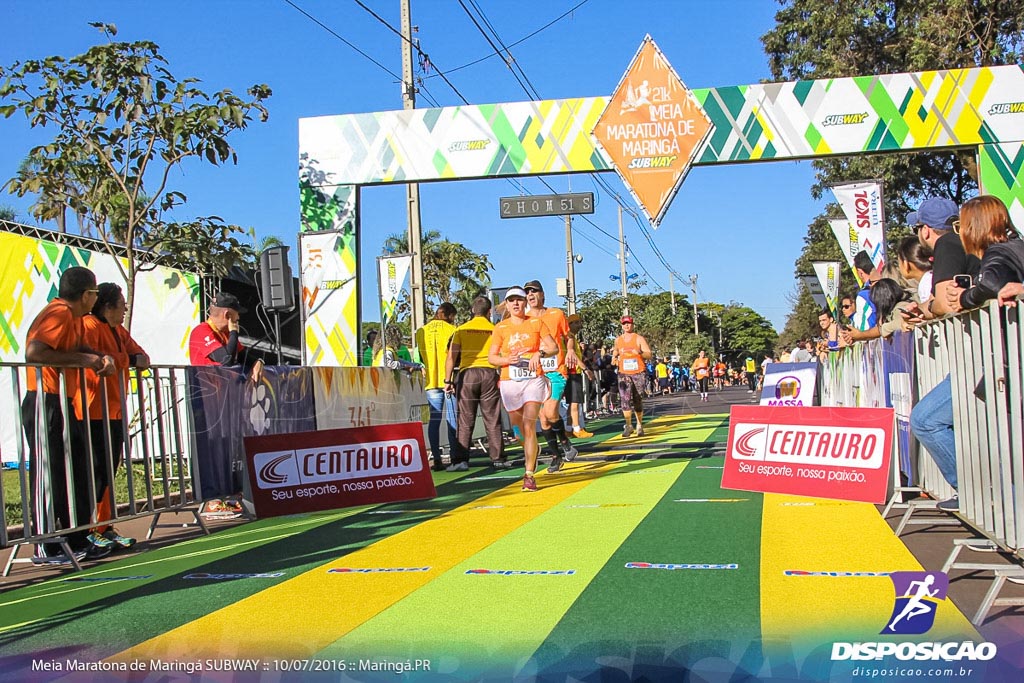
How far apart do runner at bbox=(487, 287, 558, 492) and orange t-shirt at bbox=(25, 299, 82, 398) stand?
3.97 meters

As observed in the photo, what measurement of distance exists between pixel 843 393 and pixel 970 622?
6999 millimetres

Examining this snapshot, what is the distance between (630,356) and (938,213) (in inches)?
353

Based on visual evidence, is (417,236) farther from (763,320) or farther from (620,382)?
(763,320)

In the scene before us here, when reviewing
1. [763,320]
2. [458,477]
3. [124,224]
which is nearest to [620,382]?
[458,477]

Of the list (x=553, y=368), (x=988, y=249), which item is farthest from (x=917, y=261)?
(x=553, y=368)

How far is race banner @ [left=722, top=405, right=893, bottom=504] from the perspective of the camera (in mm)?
7539

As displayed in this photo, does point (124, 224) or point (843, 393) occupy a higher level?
point (124, 224)

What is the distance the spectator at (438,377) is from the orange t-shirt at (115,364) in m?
4.98

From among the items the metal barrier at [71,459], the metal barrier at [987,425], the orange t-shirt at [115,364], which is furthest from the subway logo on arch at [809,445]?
the orange t-shirt at [115,364]

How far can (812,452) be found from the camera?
324 inches

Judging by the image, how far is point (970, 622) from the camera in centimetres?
415

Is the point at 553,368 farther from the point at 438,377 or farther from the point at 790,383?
the point at 790,383

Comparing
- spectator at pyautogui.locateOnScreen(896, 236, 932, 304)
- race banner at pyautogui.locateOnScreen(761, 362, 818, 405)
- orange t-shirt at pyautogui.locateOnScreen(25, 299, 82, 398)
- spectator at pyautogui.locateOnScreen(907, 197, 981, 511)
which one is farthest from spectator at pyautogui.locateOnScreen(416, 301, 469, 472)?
spectator at pyautogui.locateOnScreen(907, 197, 981, 511)

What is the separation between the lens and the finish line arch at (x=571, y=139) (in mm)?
13719
